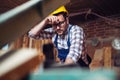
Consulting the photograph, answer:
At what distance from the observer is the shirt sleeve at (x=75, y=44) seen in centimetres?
215

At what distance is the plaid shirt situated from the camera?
218cm

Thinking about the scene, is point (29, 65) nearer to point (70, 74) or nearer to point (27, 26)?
point (70, 74)

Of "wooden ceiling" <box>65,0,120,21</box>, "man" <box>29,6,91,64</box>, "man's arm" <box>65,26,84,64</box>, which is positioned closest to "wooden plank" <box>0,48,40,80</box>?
"man's arm" <box>65,26,84,64</box>

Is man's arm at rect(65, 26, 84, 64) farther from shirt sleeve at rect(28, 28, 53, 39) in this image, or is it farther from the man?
shirt sleeve at rect(28, 28, 53, 39)

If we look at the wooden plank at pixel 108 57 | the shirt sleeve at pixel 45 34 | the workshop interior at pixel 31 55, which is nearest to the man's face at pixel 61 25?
the shirt sleeve at pixel 45 34

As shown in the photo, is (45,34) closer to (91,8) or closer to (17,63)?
(17,63)

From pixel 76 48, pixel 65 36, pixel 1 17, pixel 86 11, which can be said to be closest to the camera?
pixel 1 17

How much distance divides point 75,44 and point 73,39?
0.08 metres

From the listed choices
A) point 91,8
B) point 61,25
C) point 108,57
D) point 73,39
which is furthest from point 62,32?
point 91,8

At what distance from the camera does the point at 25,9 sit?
0.58 metres

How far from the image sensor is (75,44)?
2287mm

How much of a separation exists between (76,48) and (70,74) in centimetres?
185

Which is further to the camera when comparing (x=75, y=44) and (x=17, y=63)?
(x=75, y=44)

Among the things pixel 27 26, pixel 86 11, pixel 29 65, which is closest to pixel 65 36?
pixel 27 26
